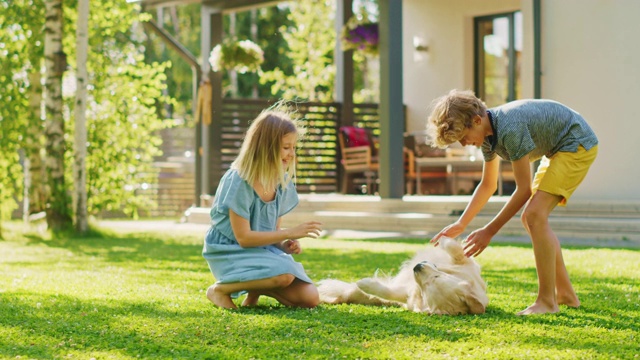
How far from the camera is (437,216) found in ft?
33.4

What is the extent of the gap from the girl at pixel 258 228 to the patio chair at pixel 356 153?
857cm

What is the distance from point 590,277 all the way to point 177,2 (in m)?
9.31

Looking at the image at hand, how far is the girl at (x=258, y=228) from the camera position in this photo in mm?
4141

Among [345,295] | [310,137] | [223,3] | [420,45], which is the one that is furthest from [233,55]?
[345,295]

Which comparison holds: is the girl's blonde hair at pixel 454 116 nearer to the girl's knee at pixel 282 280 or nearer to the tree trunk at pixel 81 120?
the girl's knee at pixel 282 280

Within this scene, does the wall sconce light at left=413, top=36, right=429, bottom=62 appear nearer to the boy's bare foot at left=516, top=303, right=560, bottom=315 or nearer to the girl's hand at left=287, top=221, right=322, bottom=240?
the boy's bare foot at left=516, top=303, right=560, bottom=315

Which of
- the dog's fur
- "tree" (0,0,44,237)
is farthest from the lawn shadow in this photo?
the dog's fur

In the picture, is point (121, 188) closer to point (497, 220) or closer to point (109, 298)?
point (109, 298)

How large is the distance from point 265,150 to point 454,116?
91 cm

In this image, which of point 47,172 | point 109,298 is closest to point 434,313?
point 109,298

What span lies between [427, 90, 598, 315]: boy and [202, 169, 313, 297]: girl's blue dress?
32.2 inches

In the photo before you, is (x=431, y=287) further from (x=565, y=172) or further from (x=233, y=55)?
(x=233, y=55)

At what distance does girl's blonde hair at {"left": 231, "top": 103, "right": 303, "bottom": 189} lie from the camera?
4156 mm

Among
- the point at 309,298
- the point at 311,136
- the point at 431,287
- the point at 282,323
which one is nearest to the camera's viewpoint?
the point at 282,323
